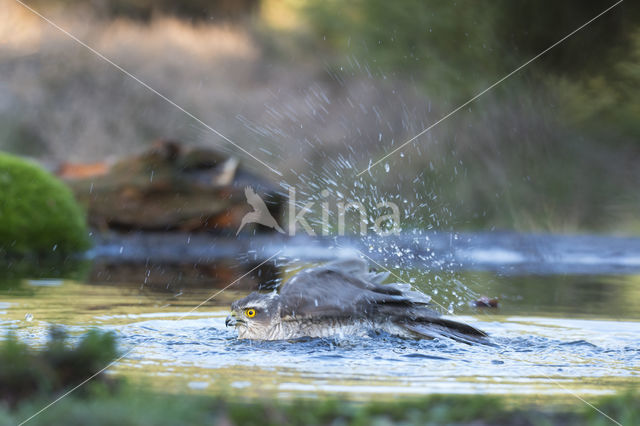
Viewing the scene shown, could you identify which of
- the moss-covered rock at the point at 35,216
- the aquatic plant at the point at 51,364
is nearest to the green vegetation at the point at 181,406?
the aquatic plant at the point at 51,364

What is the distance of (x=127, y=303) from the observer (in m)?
5.65

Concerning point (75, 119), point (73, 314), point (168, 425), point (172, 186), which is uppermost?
point (75, 119)

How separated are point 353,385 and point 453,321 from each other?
4.43 ft

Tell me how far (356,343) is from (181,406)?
193cm

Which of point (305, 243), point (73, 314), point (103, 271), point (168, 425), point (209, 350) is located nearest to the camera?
point (168, 425)

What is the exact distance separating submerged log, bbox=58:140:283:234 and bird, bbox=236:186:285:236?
0.11m

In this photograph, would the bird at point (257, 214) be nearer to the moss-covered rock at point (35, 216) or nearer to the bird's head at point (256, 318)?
the moss-covered rock at point (35, 216)

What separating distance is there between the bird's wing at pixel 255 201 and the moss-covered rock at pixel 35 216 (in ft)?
9.16

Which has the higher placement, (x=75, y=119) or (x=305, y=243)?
(x=75, y=119)

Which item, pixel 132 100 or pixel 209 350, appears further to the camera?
pixel 132 100

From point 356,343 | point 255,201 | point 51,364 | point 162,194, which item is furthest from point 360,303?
point 255,201

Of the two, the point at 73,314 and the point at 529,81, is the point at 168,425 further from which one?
the point at 529,81

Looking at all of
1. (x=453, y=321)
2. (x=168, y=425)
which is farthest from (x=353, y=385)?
(x=453, y=321)

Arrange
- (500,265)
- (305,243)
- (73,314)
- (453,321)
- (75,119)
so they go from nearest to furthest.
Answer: (453,321) < (73,314) < (500,265) < (305,243) < (75,119)
